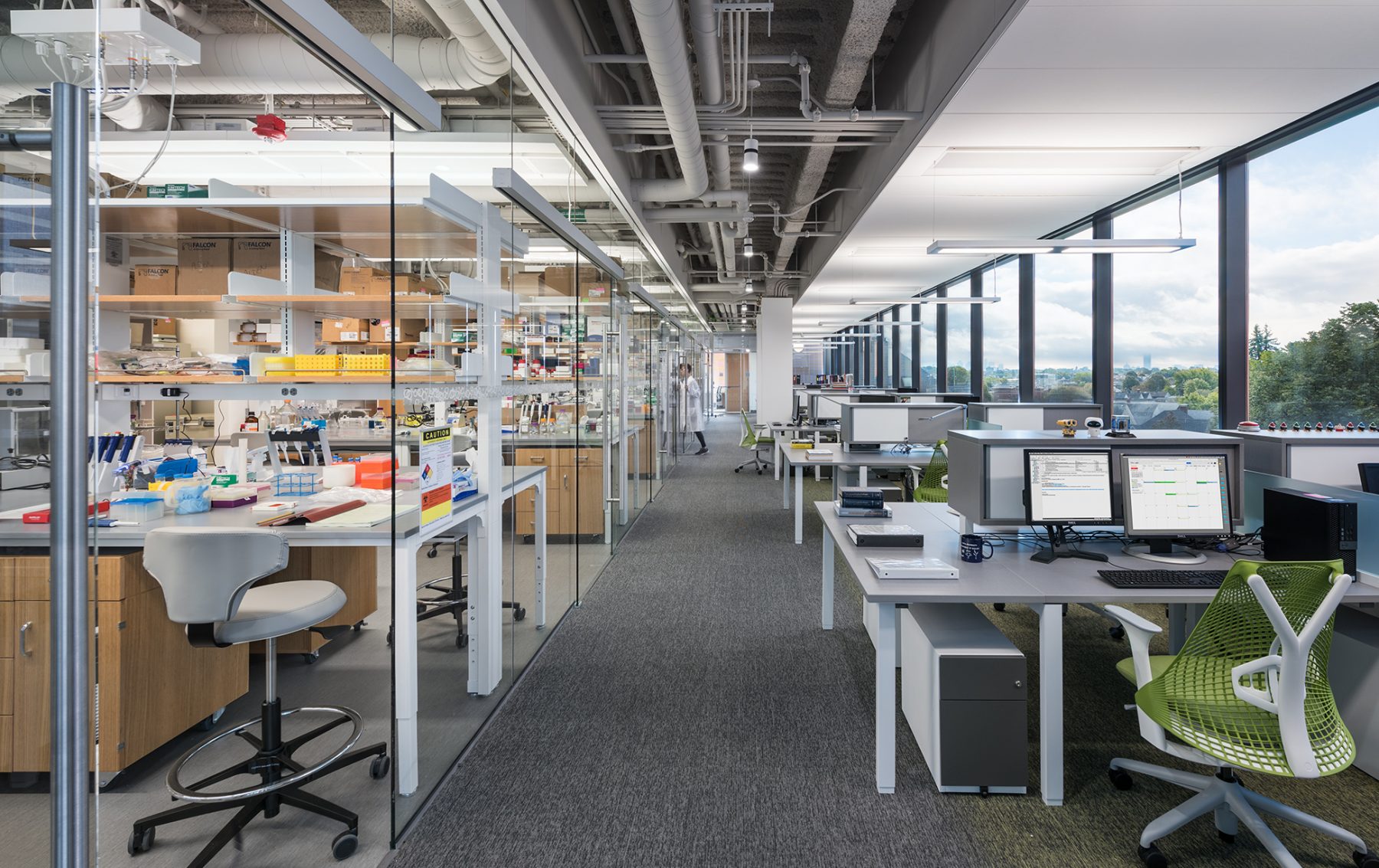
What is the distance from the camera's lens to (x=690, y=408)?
Answer: 14414mm

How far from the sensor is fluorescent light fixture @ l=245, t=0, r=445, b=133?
1.63m

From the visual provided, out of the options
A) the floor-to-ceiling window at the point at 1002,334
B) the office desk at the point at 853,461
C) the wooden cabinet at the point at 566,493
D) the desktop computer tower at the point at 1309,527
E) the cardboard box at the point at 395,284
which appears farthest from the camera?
the floor-to-ceiling window at the point at 1002,334

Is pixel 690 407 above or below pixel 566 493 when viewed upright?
above

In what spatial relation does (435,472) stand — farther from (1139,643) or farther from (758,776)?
(1139,643)

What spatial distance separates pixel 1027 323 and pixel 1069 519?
6823 mm

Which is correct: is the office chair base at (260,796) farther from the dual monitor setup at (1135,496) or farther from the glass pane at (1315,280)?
the glass pane at (1315,280)

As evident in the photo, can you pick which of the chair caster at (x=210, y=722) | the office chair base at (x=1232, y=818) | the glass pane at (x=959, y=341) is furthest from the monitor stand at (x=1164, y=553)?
the glass pane at (x=959, y=341)

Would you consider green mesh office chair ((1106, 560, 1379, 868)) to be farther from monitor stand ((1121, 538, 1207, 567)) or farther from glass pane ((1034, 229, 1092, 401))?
glass pane ((1034, 229, 1092, 401))

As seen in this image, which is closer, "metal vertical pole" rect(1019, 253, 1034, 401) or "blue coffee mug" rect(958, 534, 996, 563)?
"blue coffee mug" rect(958, 534, 996, 563)

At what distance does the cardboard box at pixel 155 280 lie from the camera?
108 inches

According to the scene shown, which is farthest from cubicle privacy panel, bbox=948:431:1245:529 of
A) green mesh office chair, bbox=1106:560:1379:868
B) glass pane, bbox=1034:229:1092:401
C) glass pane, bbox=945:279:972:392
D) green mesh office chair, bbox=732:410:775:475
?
Result: glass pane, bbox=945:279:972:392

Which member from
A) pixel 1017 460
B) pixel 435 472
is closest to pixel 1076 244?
pixel 1017 460

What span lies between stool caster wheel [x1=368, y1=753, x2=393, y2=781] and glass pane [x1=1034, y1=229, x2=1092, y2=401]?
24.4 feet

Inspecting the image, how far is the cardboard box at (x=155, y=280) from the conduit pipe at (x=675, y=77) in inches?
87.3
